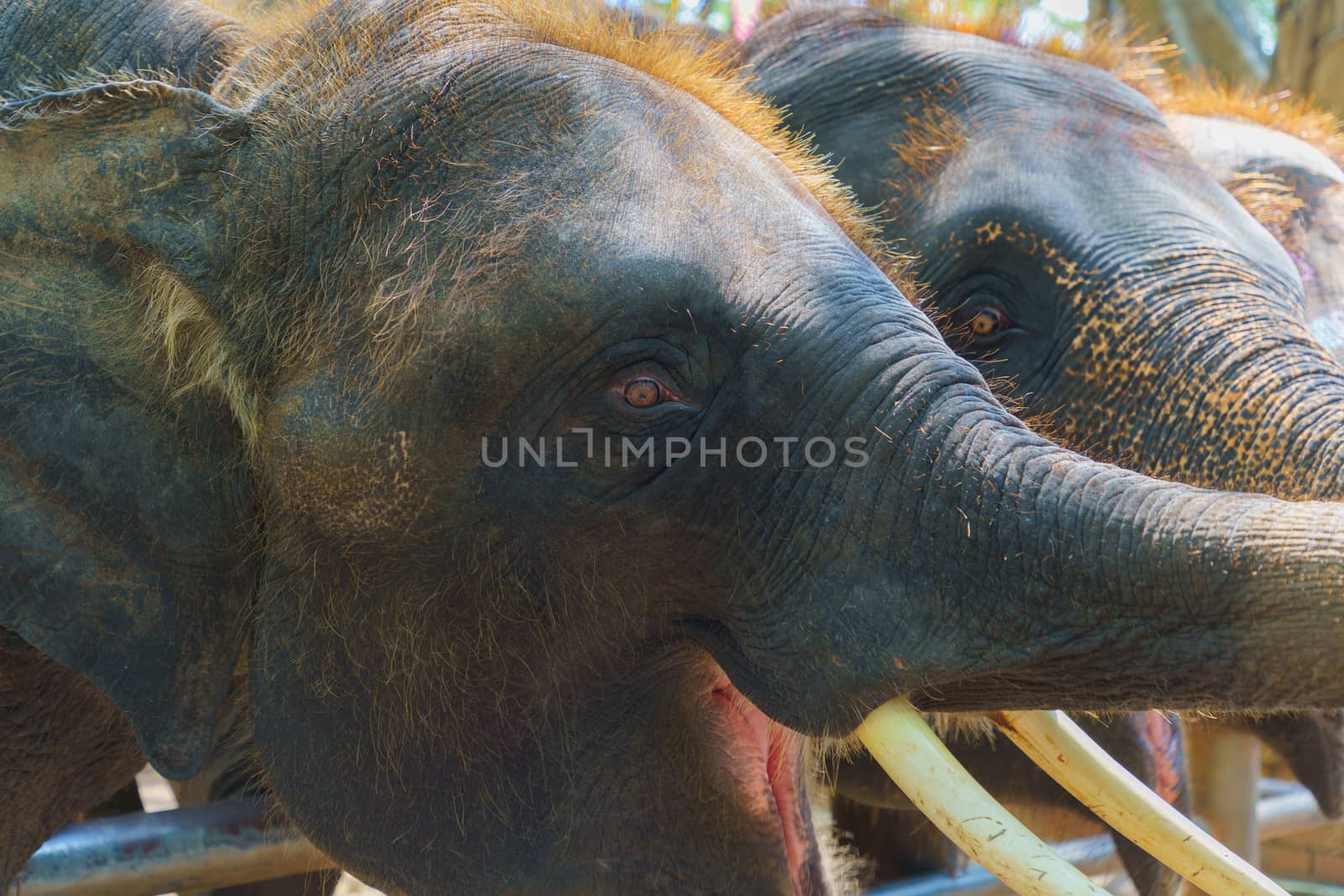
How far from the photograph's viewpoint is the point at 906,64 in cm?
325

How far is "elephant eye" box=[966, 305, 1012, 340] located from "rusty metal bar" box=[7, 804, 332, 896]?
5.24ft

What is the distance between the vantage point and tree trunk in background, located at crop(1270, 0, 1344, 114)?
7750mm

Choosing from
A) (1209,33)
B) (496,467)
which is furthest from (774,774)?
(1209,33)

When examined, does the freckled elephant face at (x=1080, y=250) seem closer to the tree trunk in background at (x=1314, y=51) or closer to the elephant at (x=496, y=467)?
the elephant at (x=496, y=467)

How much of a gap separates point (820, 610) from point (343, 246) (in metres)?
0.76

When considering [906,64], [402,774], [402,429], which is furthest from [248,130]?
[906,64]

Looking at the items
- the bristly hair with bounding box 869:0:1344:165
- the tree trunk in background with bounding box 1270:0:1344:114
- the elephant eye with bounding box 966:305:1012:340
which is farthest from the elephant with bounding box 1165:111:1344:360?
the tree trunk in background with bounding box 1270:0:1344:114

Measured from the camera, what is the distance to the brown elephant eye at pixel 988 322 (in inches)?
117

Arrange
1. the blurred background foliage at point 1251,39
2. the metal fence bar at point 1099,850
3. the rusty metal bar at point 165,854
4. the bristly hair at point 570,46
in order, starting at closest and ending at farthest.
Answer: the bristly hair at point 570,46 < the rusty metal bar at point 165,854 < the metal fence bar at point 1099,850 < the blurred background foliage at point 1251,39

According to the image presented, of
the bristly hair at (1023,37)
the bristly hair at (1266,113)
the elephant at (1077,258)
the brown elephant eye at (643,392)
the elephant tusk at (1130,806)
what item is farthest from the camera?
the bristly hair at (1266,113)

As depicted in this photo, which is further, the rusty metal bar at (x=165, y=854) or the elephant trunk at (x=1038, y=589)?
the rusty metal bar at (x=165, y=854)

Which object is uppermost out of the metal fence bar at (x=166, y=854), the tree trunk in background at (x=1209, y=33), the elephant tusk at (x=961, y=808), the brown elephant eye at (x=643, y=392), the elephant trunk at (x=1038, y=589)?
the brown elephant eye at (x=643, y=392)

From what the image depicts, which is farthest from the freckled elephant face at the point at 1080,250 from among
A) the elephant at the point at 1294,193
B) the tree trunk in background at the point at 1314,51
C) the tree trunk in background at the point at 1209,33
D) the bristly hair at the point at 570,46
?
the tree trunk in background at the point at 1209,33

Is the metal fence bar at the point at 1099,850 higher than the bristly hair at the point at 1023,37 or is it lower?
lower
